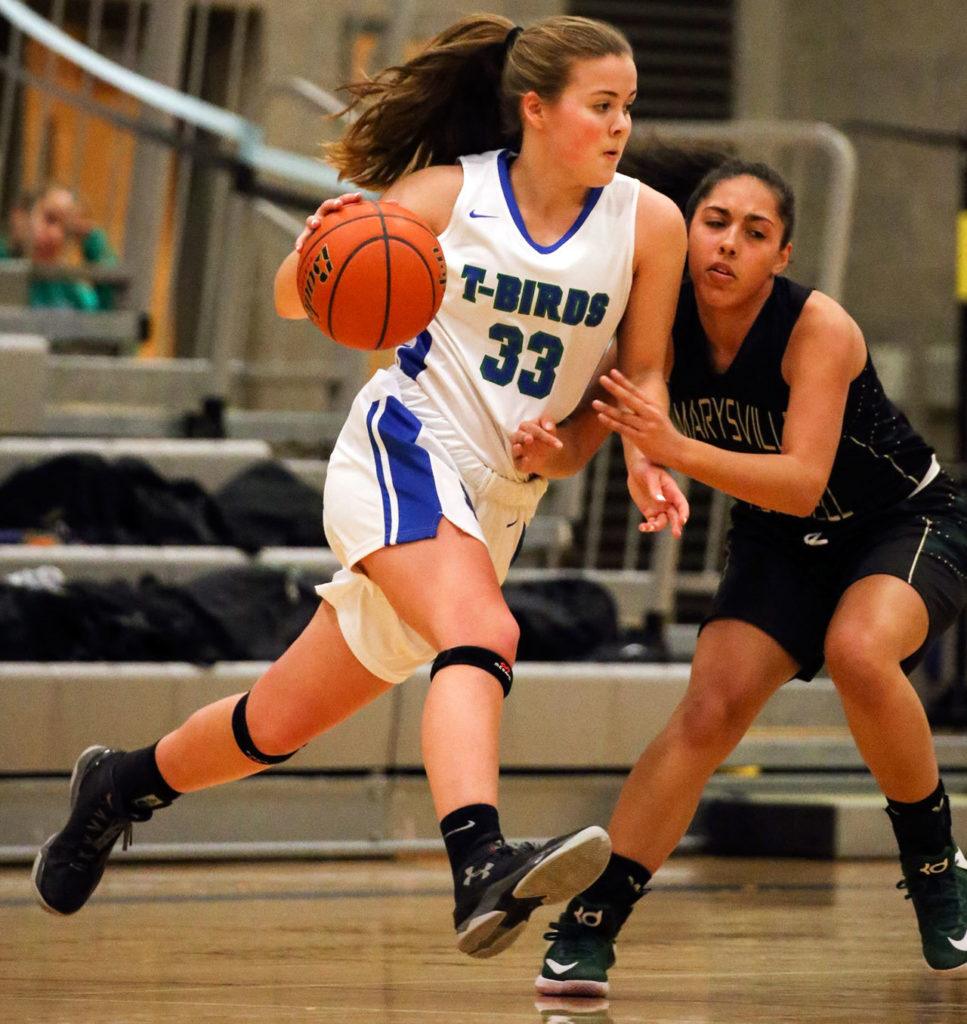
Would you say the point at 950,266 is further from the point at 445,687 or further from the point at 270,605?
the point at 445,687

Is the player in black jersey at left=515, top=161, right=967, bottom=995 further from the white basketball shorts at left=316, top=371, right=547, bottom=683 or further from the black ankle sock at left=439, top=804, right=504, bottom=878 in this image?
the black ankle sock at left=439, top=804, right=504, bottom=878

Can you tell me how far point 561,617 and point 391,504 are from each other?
8.49ft

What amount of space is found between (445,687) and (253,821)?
2436mm

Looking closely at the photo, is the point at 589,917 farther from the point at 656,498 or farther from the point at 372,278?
the point at 372,278

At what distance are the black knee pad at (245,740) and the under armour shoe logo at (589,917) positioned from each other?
56cm

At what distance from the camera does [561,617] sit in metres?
5.48

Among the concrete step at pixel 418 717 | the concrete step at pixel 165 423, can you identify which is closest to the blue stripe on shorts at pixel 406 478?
the concrete step at pixel 418 717

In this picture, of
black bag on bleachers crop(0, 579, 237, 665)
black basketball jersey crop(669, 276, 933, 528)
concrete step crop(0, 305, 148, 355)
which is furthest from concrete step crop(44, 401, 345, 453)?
black basketball jersey crop(669, 276, 933, 528)

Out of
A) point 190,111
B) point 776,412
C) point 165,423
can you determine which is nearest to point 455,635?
point 776,412

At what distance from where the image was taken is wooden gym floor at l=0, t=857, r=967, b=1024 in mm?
2881

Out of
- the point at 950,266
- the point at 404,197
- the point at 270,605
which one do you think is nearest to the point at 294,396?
the point at 270,605

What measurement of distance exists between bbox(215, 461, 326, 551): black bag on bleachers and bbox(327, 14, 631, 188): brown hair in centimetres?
248

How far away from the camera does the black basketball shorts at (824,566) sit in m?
3.29

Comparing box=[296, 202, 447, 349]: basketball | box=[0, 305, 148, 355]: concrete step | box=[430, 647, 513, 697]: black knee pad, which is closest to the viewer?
box=[430, 647, 513, 697]: black knee pad
